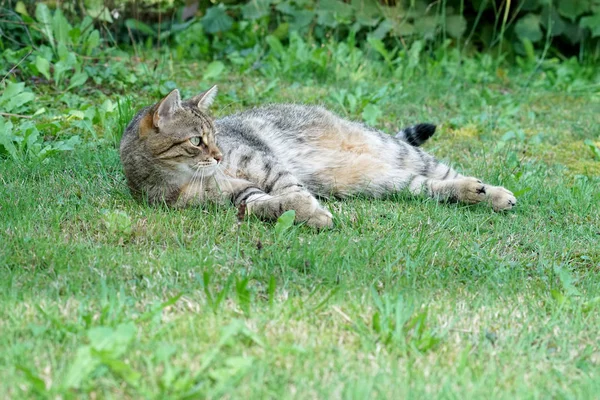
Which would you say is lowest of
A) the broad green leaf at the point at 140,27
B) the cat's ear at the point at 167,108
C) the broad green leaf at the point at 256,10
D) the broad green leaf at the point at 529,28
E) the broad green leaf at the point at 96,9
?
the broad green leaf at the point at 140,27

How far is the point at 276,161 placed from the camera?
4.13 metres

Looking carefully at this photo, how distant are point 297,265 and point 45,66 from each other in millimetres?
3315

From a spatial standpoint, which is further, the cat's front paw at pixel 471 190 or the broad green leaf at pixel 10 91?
the broad green leaf at pixel 10 91

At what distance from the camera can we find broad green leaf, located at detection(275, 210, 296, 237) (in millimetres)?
3400

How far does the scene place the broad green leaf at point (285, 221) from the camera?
340cm

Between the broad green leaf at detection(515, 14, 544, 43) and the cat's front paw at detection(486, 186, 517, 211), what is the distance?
13.3 ft

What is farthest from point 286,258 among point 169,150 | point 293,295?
point 169,150

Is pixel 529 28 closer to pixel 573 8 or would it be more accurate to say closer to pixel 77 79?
pixel 573 8

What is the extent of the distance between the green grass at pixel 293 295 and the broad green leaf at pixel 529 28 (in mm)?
3369

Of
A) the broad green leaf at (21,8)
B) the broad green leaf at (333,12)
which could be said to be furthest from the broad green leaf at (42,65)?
the broad green leaf at (333,12)

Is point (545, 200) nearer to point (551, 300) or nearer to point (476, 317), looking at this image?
point (551, 300)

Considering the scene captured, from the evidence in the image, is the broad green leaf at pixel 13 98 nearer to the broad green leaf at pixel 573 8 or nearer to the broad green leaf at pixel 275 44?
the broad green leaf at pixel 275 44

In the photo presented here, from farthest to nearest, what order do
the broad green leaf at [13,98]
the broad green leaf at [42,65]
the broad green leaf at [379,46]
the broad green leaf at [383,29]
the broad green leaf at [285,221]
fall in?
the broad green leaf at [383,29]
the broad green leaf at [379,46]
the broad green leaf at [42,65]
the broad green leaf at [13,98]
the broad green leaf at [285,221]

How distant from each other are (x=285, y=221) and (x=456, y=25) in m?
4.81
